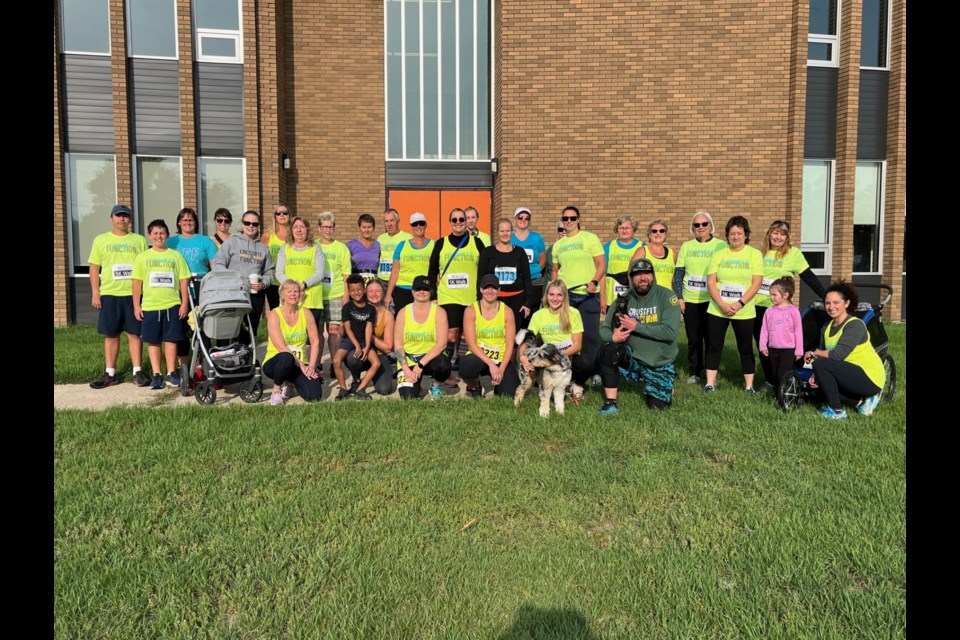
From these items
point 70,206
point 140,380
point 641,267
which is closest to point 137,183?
point 70,206

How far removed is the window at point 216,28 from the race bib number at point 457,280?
8.88 meters

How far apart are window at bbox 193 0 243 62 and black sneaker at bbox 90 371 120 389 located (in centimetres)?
820

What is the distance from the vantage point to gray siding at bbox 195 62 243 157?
1238cm

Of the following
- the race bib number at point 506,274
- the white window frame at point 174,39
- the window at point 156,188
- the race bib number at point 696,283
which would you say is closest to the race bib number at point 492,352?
the race bib number at point 506,274

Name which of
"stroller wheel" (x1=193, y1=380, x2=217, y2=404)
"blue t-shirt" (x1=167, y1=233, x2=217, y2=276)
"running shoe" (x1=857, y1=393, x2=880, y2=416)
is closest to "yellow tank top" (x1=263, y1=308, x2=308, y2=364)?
"stroller wheel" (x1=193, y1=380, x2=217, y2=404)

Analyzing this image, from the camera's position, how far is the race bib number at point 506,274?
6715 millimetres

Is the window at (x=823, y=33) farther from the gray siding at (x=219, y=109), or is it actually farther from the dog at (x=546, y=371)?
the gray siding at (x=219, y=109)

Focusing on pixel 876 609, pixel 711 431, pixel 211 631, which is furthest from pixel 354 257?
pixel 876 609

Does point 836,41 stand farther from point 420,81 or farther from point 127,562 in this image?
point 127,562

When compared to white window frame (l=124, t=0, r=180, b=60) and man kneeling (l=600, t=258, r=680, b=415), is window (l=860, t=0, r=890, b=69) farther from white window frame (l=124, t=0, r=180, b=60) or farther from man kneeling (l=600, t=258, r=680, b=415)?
white window frame (l=124, t=0, r=180, b=60)

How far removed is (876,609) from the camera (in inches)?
102

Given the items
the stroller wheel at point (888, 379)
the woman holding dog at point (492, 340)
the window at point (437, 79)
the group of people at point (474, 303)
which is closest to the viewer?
the group of people at point (474, 303)

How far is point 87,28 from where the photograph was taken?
12.2 metres
